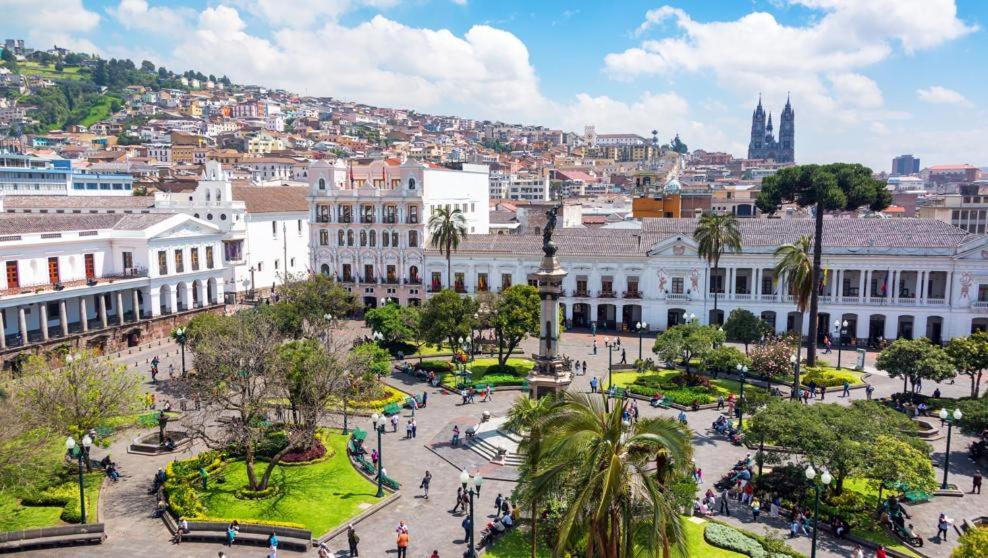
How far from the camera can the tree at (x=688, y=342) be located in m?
41.6

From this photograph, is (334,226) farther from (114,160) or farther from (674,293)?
(114,160)

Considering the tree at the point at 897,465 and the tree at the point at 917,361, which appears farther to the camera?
the tree at the point at 917,361

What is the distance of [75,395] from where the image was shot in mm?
29078

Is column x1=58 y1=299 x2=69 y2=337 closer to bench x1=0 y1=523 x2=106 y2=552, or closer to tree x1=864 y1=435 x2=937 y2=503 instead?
bench x1=0 y1=523 x2=106 y2=552

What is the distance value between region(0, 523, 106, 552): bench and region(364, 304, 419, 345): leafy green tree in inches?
991

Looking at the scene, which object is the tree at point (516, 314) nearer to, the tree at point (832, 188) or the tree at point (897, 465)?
the tree at point (832, 188)

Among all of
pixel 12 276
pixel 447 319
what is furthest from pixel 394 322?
pixel 12 276

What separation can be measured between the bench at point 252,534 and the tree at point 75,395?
7084 mm

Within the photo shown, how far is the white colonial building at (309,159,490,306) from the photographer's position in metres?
66.2

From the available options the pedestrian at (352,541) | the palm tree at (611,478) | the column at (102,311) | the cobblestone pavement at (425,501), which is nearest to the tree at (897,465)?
the cobblestone pavement at (425,501)

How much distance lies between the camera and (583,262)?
6162 cm

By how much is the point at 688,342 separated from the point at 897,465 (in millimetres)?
18358

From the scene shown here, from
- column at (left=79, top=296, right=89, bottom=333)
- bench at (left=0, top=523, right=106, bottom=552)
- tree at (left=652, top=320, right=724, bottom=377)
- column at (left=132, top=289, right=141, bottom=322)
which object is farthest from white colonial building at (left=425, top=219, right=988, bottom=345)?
bench at (left=0, top=523, right=106, bottom=552)

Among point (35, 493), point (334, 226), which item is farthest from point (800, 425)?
point (334, 226)
